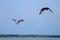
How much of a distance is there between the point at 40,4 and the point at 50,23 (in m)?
0.28

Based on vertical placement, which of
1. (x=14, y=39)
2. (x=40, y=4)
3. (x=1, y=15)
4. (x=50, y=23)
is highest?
(x=40, y=4)

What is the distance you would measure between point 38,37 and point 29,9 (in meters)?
0.38

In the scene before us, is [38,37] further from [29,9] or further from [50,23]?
[29,9]

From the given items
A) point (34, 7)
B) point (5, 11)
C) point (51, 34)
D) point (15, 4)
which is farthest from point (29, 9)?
point (51, 34)

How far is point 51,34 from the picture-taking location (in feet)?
4.47

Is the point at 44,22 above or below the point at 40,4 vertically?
below

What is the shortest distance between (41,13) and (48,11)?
3.8 inches

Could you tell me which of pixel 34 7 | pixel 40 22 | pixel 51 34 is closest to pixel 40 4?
pixel 34 7

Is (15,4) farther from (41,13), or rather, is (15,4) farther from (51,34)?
(51,34)

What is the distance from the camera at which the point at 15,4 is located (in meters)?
1.38

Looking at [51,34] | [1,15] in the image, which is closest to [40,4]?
[51,34]

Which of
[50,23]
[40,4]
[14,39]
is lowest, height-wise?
[14,39]

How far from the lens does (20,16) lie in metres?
1.37

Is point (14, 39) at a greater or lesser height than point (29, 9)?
lesser
